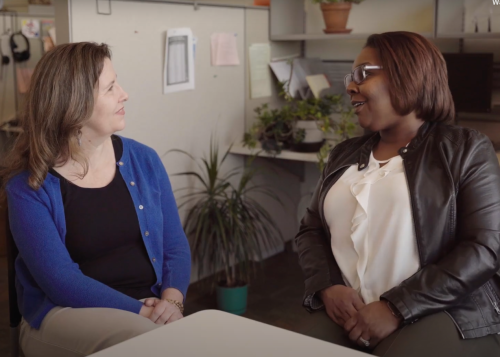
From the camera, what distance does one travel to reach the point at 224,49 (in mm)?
3498

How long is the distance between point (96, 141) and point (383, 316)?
96 centimetres

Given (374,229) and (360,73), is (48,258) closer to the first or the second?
(374,229)

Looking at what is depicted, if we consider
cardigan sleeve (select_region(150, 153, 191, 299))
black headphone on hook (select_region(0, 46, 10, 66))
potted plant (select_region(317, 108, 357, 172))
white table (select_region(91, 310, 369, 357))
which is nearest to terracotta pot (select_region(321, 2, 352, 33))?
potted plant (select_region(317, 108, 357, 172))

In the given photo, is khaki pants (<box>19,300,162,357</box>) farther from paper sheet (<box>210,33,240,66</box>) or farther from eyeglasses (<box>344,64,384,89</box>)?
paper sheet (<box>210,33,240,66</box>)

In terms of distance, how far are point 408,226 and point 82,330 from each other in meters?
0.88

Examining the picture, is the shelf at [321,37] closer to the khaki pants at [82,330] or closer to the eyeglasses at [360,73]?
the eyeglasses at [360,73]

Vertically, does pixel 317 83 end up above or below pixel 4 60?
below

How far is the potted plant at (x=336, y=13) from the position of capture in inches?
145

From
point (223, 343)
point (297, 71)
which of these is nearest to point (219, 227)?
point (297, 71)

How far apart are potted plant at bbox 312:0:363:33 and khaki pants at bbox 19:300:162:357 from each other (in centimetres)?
Answer: 248

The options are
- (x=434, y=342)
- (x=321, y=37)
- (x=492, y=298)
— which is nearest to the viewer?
(x=434, y=342)

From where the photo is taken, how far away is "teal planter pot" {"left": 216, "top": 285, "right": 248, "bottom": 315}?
3.28 metres

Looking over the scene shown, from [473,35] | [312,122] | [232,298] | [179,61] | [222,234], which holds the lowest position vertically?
[232,298]

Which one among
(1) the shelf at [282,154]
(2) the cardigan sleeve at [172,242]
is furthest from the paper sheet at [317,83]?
(2) the cardigan sleeve at [172,242]
